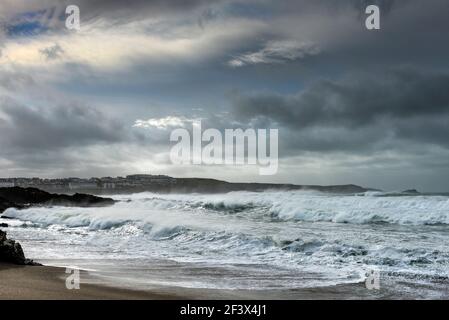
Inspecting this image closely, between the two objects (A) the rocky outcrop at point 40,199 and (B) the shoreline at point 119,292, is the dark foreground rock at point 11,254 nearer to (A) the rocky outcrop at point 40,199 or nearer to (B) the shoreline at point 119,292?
(B) the shoreline at point 119,292

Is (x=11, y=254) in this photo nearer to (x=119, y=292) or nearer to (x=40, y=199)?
(x=119, y=292)

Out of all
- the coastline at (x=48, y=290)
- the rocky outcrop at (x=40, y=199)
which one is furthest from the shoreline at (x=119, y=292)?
the rocky outcrop at (x=40, y=199)

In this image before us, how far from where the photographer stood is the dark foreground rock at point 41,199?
4226 centimetres

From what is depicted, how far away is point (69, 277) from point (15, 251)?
1.90 meters

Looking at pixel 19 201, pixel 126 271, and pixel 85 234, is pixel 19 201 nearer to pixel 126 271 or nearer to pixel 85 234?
pixel 85 234

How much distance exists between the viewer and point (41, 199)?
48219 mm

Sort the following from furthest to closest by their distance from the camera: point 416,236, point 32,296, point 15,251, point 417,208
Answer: point 417,208 < point 416,236 < point 15,251 < point 32,296

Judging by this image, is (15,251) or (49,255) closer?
(15,251)

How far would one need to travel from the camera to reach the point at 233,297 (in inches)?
312

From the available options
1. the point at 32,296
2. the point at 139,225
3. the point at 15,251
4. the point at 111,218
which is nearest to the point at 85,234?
the point at 139,225

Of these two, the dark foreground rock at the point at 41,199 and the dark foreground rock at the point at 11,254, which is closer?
the dark foreground rock at the point at 11,254

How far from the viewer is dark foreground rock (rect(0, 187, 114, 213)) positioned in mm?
42259

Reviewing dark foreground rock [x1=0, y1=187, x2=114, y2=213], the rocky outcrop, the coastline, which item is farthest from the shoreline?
dark foreground rock [x1=0, y1=187, x2=114, y2=213]

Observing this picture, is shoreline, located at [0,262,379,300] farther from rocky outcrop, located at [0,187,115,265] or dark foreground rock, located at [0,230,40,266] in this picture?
rocky outcrop, located at [0,187,115,265]
